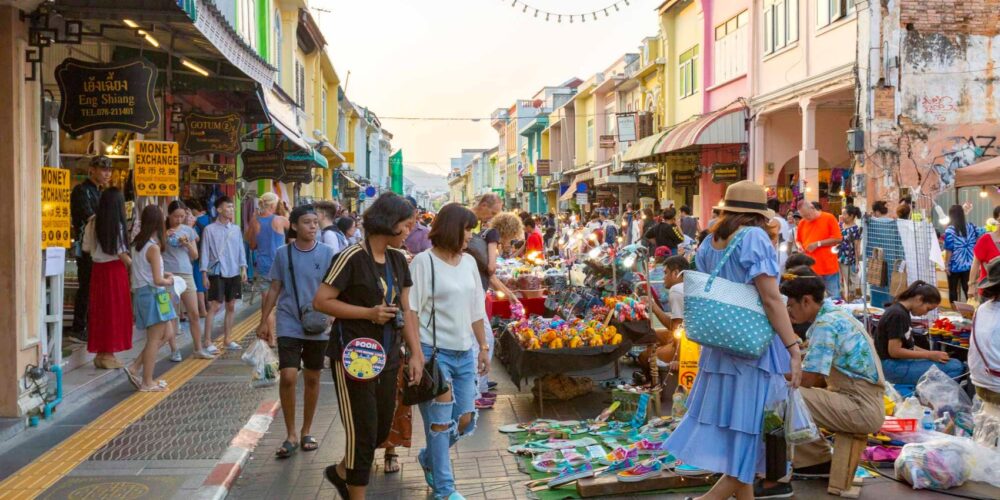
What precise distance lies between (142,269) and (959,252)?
10437 millimetres

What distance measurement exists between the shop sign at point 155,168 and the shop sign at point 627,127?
75.2ft

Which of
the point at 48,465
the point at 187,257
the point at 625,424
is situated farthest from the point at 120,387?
the point at 625,424

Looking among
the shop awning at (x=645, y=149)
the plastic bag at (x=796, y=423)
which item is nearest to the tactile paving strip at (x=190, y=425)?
the plastic bag at (x=796, y=423)

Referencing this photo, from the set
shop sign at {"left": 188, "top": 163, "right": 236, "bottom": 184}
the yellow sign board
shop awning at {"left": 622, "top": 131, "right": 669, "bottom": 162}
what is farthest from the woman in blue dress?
shop awning at {"left": 622, "top": 131, "right": 669, "bottom": 162}

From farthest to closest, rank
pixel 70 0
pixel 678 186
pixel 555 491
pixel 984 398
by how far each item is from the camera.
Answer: pixel 678 186, pixel 70 0, pixel 984 398, pixel 555 491

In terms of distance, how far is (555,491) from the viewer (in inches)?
215

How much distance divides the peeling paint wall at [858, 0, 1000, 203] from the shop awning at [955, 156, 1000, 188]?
13.6 ft

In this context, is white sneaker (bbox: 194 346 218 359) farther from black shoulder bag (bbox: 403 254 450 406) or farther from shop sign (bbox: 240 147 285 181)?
shop sign (bbox: 240 147 285 181)

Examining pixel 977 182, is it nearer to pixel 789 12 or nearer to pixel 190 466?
pixel 789 12

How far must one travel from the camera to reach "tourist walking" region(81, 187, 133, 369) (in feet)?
26.5

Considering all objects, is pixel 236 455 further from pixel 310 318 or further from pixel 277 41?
pixel 277 41

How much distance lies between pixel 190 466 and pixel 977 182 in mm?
10734

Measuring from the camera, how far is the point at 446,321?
16.5 ft

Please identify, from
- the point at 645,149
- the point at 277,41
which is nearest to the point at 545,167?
the point at 645,149
